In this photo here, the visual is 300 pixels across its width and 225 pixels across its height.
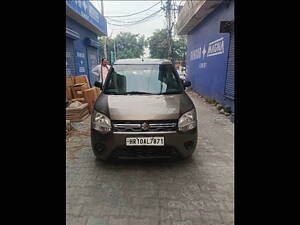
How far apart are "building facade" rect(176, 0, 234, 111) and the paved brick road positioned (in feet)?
13.6

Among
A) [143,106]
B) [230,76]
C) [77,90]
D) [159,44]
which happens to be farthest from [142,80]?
[159,44]

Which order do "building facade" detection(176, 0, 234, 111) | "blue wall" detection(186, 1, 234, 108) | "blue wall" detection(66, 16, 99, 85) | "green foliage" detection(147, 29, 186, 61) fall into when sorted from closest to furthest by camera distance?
"building facade" detection(176, 0, 234, 111), "blue wall" detection(186, 1, 234, 108), "blue wall" detection(66, 16, 99, 85), "green foliage" detection(147, 29, 186, 61)

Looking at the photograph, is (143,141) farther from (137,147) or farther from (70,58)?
(70,58)

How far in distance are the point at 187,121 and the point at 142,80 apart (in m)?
1.26

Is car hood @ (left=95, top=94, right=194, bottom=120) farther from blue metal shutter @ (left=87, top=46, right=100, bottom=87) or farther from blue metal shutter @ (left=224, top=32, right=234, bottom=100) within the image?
blue metal shutter @ (left=87, top=46, right=100, bottom=87)

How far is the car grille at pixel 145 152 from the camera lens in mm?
3514

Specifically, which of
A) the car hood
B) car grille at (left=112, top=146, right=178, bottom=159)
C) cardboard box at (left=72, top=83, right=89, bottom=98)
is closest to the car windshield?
the car hood

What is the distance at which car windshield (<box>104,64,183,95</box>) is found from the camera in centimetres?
423

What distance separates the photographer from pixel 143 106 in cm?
363

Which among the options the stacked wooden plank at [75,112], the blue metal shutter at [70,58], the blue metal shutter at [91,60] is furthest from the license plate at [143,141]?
the blue metal shutter at [91,60]

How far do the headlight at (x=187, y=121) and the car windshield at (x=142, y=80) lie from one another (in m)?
0.66
